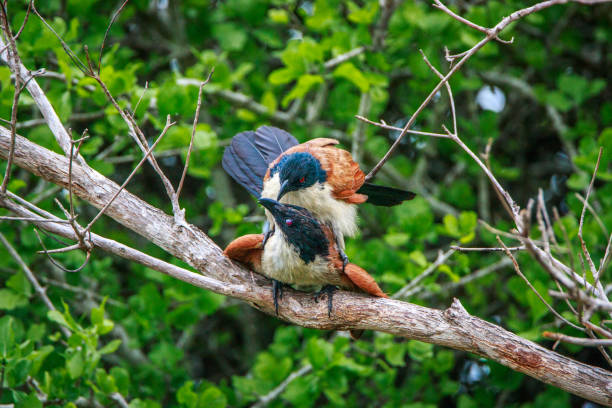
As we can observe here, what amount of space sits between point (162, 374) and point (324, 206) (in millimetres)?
1720

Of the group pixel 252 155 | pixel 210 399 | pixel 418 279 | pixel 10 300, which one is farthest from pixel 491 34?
pixel 10 300

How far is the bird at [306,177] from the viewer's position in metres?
3.38

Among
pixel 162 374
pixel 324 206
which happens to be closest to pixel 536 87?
pixel 324 206

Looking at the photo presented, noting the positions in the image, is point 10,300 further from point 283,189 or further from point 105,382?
point 283,189

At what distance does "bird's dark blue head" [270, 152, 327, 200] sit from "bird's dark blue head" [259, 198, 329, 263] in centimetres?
30

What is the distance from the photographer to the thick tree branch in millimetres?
2381

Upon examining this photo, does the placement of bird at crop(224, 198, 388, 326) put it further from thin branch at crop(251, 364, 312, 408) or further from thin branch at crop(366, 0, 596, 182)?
thin branch at crop(251, 364, 312, 408)

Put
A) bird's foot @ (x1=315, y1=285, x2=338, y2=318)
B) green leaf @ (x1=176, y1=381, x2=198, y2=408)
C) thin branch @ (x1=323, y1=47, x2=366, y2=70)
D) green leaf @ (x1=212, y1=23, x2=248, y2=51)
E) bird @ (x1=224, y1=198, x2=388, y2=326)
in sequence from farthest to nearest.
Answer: green leaf @ (x1=212, y1=23, x2=248, y2=51)
thin branch @ (x1=323, y1=47, x2=366, y2=70)
green leaf @ (x1=176, y1=381, x2=198, y2=408)
bird @ (x1=224, y1=198, x2=388, y2=326)
bird's foot @ (x1=315, y1=285, x2=338, y2=318)

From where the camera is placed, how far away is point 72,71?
3814 millimetres

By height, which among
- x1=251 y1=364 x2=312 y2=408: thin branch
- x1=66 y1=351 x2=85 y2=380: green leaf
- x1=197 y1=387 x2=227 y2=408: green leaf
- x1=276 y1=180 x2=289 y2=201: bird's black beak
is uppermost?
x1=276 y1=180 x2=289 y2=201: bird's black beak

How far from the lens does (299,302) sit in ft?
9.45

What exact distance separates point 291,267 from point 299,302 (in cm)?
17

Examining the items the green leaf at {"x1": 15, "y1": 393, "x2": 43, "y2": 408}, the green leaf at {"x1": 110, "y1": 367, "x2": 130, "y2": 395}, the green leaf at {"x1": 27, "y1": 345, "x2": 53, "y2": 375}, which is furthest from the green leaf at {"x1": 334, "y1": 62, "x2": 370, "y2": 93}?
the green leaf at {"x1": 15, "y1": 393, "x2": 43, "y2": 408}

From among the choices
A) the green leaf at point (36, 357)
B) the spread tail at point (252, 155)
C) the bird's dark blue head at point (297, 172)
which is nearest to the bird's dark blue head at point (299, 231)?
the bird's dark blue head at point (297, 172)
